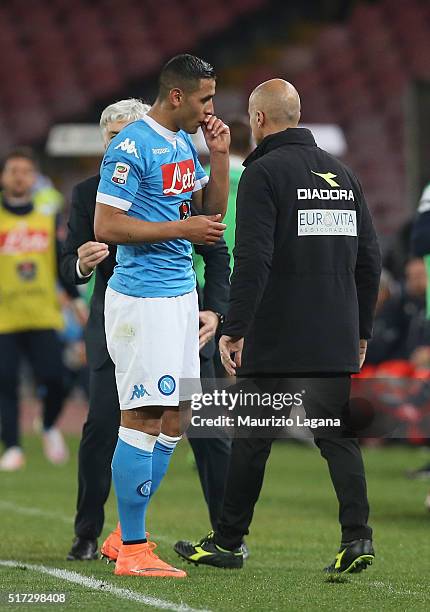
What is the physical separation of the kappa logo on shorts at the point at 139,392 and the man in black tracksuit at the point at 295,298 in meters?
0.35

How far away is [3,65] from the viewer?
1950cm

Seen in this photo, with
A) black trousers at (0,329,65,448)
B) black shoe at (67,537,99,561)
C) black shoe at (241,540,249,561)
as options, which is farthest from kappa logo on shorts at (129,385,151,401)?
black trousers at (0,329,65,448)

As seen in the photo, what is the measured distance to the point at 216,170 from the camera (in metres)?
5.58

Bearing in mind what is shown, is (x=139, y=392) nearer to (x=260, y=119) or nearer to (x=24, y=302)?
(x=260, y=119)

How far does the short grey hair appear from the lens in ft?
19.4

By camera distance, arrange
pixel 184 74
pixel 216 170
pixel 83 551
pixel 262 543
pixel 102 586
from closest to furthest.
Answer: pixel 102 586 → pixel 184 74 → pixel 216 170 → pixel 83 551 → pixel 262 543

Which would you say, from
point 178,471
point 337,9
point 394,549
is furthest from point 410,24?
point 394,549

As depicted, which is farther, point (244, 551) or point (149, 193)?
point (244, 551)

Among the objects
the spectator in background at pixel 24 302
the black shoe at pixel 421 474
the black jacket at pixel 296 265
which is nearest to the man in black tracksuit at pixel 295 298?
the black jacket at pixel 296 265

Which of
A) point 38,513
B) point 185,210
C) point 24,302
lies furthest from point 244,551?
point 24,302

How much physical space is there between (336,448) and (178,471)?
558cm

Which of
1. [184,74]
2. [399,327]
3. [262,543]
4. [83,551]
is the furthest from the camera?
[399,327]

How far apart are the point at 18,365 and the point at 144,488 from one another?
216 inches

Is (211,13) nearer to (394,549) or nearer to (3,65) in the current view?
(3,65)
